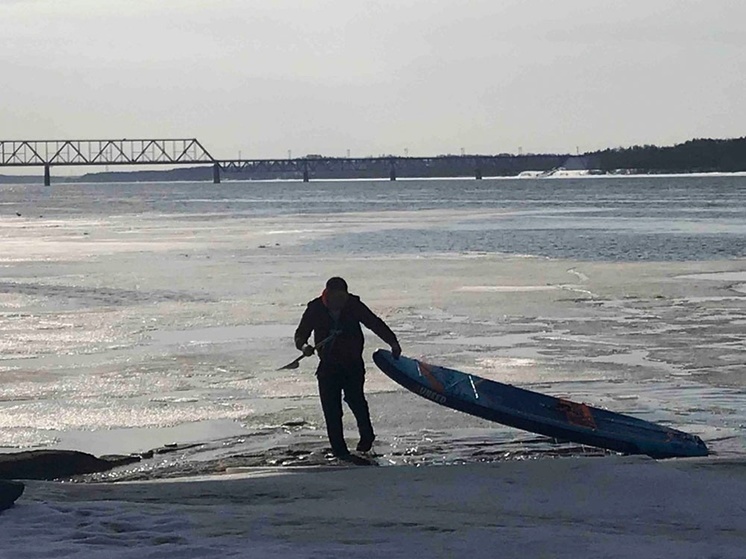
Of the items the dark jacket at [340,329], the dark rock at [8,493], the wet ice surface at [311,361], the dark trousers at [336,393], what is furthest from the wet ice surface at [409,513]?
the wet ice surface at [311,361]

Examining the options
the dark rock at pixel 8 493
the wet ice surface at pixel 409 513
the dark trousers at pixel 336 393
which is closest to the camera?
the wet ice surface at pixel 409 513

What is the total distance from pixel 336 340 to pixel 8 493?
343 centimetres

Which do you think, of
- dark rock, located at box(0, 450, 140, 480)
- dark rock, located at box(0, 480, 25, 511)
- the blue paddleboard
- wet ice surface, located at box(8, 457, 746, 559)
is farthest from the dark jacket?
dark rock, located at box(0, 480, 25, 511)

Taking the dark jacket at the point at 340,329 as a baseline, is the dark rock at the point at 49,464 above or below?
below

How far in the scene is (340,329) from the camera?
435 inches

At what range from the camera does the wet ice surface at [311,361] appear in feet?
40.1

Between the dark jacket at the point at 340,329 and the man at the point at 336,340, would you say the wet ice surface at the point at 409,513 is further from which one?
the dark jacket at the point at 340,329

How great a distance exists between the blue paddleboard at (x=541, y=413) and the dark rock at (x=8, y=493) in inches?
161

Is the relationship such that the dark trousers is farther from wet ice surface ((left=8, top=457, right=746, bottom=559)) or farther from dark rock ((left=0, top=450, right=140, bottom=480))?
dark rock ((left=0, top=450, right=140, bottom=480))

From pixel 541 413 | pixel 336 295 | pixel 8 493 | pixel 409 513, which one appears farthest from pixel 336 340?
pixel 8 493

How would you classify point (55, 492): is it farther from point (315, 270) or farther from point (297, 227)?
point (297, 227)

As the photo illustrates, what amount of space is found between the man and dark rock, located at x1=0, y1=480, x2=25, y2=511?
120 inches

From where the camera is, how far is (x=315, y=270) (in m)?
31.4

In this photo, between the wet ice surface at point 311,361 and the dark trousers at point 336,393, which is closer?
the dark trousers at point 336,393
